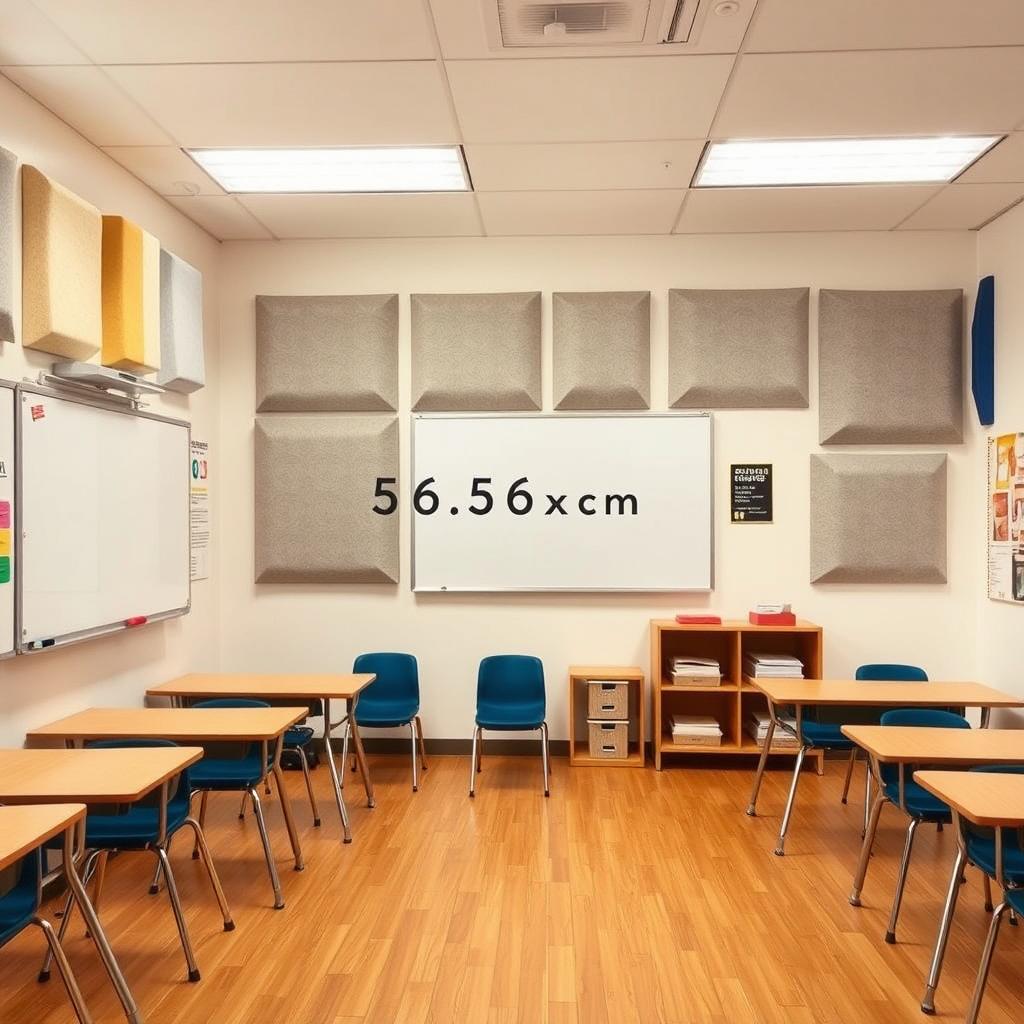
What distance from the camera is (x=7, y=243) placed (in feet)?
12.2

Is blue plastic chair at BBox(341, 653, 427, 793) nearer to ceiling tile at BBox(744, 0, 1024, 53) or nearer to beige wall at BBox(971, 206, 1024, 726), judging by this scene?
beige wall at BBox(971, 206, 1024, 726)

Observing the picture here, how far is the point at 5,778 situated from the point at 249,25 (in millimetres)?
3023

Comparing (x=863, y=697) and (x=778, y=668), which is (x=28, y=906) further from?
(x=778, y=668)

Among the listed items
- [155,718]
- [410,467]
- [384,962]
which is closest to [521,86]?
[410,467]

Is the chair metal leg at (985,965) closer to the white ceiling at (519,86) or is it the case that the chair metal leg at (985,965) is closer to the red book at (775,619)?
the red book at (775,619)

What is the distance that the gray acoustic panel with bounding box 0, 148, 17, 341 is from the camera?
12.0 feet

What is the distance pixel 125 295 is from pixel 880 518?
4.91 m

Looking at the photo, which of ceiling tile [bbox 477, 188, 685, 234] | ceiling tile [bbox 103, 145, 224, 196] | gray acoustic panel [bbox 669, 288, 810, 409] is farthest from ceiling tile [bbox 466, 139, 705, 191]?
ceiling tile [bbox 103, 145, 224, 196]

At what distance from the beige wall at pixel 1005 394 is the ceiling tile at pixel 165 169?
4.97 meters

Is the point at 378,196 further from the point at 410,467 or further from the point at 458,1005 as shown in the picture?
the point at 458,1005

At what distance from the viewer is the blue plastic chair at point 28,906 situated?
2.50m

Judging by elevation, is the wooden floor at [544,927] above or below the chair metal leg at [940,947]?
below

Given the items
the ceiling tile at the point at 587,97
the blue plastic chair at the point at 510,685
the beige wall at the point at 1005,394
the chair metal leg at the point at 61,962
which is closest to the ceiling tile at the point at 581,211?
the ceiling tile at the point at 587,97

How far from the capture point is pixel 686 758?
603 cm
